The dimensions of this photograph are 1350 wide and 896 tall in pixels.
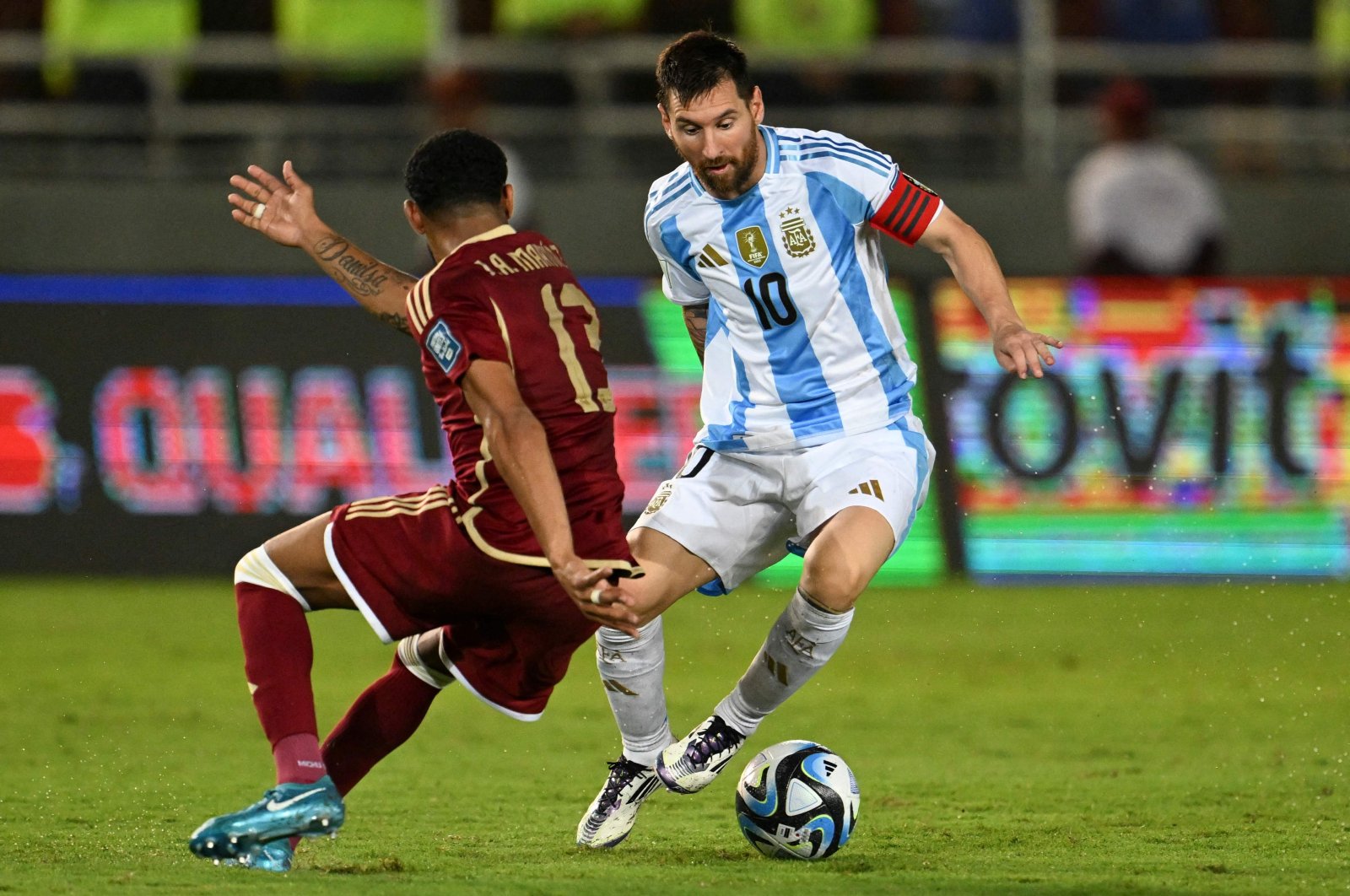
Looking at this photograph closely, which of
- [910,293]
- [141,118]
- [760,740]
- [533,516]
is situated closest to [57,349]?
[141,118]

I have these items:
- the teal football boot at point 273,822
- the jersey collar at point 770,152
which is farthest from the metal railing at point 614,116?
the teal football boot at point 273,822

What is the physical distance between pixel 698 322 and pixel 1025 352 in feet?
4.10

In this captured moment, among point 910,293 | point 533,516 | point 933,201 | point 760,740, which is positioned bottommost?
point 760,740

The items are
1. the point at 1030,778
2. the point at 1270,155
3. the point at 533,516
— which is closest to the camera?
the point at 533,516

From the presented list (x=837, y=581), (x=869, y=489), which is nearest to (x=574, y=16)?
(x=869, y=489)

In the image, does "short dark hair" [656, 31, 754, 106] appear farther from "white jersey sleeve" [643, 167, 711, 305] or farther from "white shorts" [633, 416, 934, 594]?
"white shorts" [633, 416, 934, 594]

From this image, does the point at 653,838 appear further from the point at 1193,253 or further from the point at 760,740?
the point at 1193,253

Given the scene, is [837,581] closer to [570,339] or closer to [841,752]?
[570,339]

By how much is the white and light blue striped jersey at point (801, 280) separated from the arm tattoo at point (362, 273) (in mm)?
966

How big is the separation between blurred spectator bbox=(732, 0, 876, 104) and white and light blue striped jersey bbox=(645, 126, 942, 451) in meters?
6.77

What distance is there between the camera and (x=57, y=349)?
1114 cm

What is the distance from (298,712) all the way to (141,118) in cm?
848

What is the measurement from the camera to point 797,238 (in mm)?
5723

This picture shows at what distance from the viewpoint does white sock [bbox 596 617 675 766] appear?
550 centimetres
